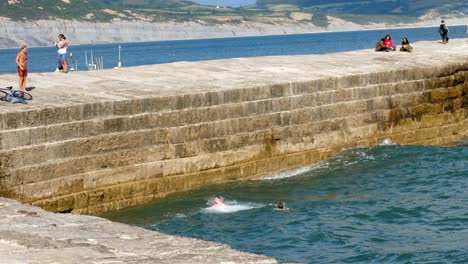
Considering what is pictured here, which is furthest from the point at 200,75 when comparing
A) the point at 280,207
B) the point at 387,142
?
the point at 280,207

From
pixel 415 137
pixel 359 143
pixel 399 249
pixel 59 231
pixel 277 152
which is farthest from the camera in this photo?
pixel 415 137

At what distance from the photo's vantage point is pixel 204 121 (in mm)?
20438

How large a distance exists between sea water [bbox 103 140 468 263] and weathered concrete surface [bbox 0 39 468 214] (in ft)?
1.67

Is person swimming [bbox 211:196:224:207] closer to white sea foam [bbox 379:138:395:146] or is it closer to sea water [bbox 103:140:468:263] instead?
sea water [bbox 103:140:468:263]

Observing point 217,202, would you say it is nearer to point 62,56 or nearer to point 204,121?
point 204,121

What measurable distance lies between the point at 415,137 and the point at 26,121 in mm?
12420

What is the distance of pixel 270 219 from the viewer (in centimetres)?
1834

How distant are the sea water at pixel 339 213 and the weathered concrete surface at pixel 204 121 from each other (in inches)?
20.0

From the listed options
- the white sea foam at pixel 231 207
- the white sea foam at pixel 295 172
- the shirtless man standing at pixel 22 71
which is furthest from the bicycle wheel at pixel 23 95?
the white sea foam at pixel 295 172

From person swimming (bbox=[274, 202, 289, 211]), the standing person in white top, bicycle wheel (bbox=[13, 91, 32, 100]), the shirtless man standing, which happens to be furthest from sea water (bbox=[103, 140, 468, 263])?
the standing person in white top

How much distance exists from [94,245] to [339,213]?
8700 millimetres

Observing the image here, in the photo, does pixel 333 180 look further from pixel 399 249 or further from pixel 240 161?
pixel 399 249

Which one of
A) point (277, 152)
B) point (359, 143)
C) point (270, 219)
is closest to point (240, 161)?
point (277, 152)

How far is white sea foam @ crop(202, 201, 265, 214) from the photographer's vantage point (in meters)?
18.9
